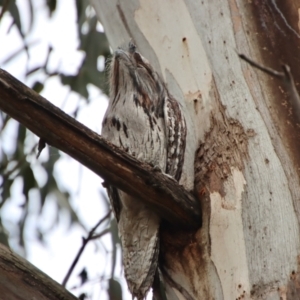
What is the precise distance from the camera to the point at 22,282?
64.2 inches

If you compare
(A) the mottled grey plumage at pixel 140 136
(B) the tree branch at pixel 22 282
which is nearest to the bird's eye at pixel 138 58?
(A) the mottled grey plumage at pixel 140 136

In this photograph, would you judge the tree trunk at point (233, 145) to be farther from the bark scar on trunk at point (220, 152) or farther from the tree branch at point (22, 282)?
the tree branch at point (22, 282)

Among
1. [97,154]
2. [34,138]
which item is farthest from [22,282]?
[34,138]

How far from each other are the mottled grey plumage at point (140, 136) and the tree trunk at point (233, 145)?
0.09m

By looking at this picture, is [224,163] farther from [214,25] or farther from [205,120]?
[214,25]

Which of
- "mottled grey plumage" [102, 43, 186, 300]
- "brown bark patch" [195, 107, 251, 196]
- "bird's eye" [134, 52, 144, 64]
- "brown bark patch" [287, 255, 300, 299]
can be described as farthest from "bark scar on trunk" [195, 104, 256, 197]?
"bird's eye" [134, 52, 144, 64]

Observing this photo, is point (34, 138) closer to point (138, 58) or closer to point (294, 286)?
point (138, 58)

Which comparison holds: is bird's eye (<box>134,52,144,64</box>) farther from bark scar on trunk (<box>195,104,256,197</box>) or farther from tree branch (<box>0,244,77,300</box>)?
tree branch (<box>0,244,77,300</box>)

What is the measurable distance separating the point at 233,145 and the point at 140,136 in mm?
559

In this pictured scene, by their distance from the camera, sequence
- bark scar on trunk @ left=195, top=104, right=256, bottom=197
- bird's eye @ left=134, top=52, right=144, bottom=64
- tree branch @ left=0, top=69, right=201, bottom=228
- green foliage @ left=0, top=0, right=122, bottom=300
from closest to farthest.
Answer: tree branch @ left=0, top=69, right=201, bottom=228, bark scar on trunk @ left=195, top=104, right=256, bottom=197, bird's eye @ left=134, top=52, right=144, bottom=64, green foliage @ left=0, top=0, right=122, bottom=300

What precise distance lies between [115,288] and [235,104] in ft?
4.02

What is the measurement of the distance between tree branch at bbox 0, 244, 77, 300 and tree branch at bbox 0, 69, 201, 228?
0.30 metres

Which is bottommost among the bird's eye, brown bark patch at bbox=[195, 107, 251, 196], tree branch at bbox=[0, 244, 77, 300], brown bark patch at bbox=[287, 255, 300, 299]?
tree branch at bbox=[0, 244, 77, 300]

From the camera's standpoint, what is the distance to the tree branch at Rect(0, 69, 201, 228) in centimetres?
156
